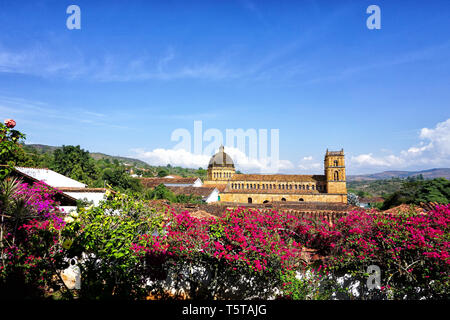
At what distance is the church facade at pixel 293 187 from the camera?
45750 mm

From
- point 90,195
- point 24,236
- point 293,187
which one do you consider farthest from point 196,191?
point 24,236

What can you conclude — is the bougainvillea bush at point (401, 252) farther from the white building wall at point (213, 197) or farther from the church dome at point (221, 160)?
the church dome at point (221, 160)

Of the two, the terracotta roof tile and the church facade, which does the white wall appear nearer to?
the terracotta roof tile

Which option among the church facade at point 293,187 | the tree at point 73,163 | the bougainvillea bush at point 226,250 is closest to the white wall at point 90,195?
the bougainvillea bush at point 226,250

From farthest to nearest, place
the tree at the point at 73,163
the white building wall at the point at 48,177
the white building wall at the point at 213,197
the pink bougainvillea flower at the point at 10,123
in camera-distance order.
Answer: the white building wall at the point at 213,197 < the tree at the point at 73,163 < the white building wall at the point at 48,177 < the pink bougainvillea flower at the point at 10,123

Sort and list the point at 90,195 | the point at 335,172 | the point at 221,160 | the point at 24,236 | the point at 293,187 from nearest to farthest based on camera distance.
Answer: the point at 24,236, the point at 90,195, the point at 335,172, the point at 293,187, the point at 221,160

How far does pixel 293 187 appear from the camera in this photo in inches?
1932

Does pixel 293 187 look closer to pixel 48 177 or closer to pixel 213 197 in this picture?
pixel 213 197

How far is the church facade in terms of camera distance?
45.8 meters

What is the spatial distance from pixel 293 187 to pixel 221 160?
20655mm

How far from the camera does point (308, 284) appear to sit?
22.8 ft

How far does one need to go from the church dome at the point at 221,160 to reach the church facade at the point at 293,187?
512 inches

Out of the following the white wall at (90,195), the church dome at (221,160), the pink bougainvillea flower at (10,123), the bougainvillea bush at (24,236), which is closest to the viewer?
the pink bougainvillea flower at (10,123)
